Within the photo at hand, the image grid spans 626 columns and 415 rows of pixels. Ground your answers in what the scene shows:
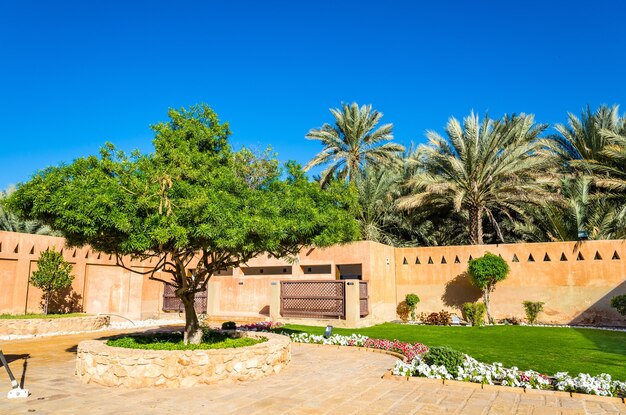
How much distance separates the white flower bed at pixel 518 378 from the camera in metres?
7.20

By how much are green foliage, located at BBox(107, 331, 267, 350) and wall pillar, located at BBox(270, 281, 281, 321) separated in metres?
7.71

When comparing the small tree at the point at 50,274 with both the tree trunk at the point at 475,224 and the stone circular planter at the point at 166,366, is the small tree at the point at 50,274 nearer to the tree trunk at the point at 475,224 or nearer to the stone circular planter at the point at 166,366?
the stone circular planter at the point at 166,366

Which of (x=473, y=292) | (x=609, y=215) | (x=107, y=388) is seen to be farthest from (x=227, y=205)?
(x=609, y=215)

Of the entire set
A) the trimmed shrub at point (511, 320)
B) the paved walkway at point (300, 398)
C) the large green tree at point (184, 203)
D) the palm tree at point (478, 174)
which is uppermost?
the palm tree at point (478, 174)

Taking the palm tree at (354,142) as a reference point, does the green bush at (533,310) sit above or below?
below

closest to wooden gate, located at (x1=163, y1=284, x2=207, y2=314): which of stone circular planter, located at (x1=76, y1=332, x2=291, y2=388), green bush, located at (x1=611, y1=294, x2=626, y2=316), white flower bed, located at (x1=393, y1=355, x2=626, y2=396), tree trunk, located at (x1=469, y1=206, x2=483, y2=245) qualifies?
tree trunk, located at (x1=469, y1=206, x2=483, y2=245)

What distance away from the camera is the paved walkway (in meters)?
6.50

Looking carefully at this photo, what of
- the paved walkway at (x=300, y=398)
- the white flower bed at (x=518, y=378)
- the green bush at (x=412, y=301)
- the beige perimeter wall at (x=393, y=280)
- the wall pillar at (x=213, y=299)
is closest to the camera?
the paved walkway at (x=300, y=398)

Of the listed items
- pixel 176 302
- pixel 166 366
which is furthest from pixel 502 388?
pixel 176 302

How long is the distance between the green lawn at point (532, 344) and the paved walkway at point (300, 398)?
2.67 meters

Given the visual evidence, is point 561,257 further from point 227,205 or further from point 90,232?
point 90,232

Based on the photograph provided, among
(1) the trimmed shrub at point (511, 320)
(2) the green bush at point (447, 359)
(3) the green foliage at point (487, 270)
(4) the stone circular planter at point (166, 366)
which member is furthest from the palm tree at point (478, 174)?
(4) the stone circular planter at point (166, 366)

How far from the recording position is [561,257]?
60.4ft

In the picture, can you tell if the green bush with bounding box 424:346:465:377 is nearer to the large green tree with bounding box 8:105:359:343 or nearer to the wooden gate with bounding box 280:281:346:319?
the large green tree with bounding box 8:105:359:343
